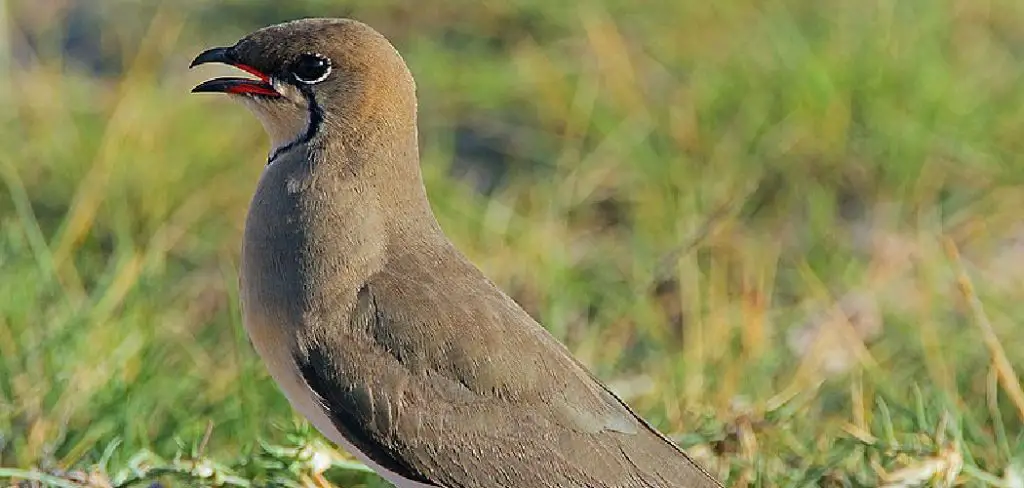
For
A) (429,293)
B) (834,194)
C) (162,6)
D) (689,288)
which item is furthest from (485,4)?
(429,293)

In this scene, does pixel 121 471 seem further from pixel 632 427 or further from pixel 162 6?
pixel 162 6

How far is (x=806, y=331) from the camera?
18.0 feet

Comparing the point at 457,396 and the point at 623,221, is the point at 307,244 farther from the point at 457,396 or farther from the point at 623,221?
the point at 623,221

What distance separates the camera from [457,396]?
137 inches

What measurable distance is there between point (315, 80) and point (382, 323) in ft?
1.72

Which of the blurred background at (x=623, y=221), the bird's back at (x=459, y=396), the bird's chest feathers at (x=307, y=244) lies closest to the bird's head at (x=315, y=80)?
the bird's chest feathers at (x=307, y=244)

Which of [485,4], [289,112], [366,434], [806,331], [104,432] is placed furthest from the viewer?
[485,4]

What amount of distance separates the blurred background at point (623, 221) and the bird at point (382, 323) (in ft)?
1.58

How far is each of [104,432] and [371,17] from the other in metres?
3.83

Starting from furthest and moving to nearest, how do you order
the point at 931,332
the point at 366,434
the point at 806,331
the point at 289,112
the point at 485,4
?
1. the point at 485,4
2. the point at 806,331
3. the point at 931,332
4. the point at 289,112
5. the point at 366,434

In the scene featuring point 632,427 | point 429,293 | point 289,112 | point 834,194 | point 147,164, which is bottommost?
point 834,194

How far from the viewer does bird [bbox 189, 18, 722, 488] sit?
11.4 ft

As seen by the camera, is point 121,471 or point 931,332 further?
point 931,332

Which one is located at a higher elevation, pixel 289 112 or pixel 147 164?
pixel 289 112
